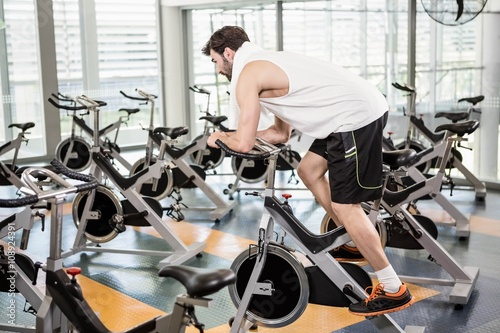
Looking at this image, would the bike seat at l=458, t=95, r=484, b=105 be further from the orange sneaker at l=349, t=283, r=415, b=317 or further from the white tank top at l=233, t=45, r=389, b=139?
the orange sneaker at l=349, t=283, r=415, b=317

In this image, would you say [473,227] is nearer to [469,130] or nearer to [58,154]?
[469,130]

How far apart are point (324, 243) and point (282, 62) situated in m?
0.82

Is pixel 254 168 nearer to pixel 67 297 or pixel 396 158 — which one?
pixel 396 158

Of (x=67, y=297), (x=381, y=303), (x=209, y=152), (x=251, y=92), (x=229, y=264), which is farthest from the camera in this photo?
(x=209, y=152)

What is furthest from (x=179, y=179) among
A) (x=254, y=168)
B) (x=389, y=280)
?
(x=389, y=280)

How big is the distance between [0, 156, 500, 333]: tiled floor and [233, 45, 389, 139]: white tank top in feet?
3.63

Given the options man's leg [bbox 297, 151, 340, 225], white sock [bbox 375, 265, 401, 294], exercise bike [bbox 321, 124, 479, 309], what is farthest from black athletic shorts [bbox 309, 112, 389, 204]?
exercise bike [bbox 321, 124, 479, 309]

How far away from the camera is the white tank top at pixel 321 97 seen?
2.98 metres

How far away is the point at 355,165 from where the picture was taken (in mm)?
3023

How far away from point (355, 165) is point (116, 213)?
2144 mm

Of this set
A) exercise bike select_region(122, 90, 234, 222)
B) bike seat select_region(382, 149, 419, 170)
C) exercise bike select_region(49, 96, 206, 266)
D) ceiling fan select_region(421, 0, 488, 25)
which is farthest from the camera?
exercise bike select_region(122, 90, 234, 222)

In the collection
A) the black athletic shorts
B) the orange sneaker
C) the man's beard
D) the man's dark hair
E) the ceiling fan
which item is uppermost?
the ceiling fan

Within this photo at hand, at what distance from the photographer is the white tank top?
2.98 metres

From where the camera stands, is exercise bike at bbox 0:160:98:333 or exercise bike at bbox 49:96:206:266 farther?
exercise bike at bbox 49:96:206:266
